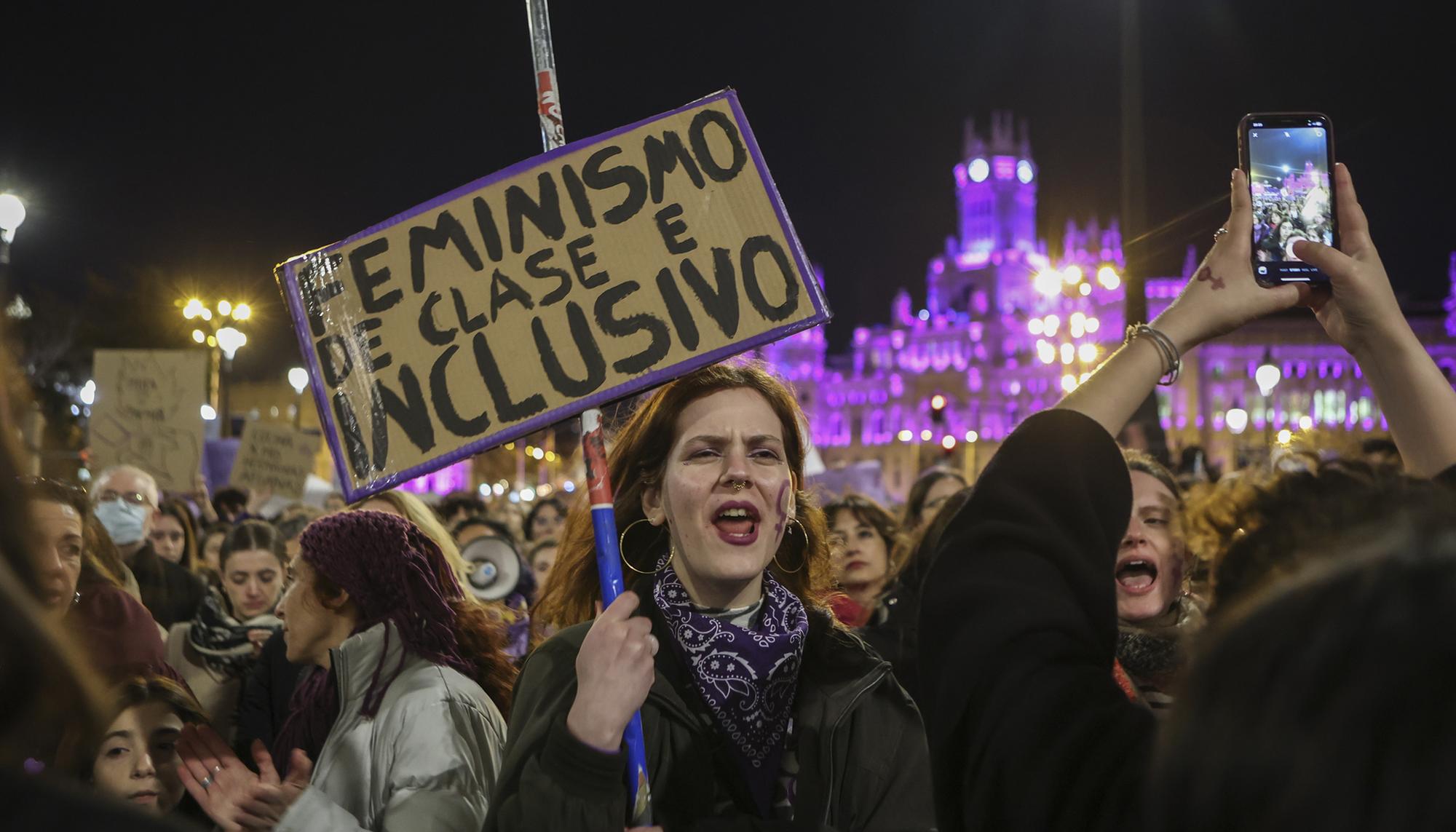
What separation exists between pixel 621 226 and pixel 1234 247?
4.41 ft

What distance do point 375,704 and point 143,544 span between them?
4.49 metres

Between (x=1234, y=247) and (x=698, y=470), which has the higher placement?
(x=1234, y=247)

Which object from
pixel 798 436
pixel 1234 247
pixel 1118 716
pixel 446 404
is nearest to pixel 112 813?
pixel 1118 716

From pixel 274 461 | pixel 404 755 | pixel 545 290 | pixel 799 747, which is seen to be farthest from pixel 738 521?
pixel 274 461

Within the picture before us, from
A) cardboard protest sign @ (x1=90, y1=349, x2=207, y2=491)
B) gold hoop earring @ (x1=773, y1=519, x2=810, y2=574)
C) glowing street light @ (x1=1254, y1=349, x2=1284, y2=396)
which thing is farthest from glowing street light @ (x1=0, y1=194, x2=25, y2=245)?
glowing street light @ (x1=1254, y1=349, x2=1284, y2=396)

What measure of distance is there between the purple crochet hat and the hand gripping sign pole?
0.71 metres

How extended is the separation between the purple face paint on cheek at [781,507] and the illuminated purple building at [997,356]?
224ft

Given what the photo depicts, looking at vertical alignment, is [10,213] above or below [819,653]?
above

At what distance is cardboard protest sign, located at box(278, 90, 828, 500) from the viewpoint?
277cm

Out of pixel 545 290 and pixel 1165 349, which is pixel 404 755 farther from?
pixel 1165 349

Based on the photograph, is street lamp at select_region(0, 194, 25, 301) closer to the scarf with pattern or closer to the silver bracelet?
the scarf with pattern

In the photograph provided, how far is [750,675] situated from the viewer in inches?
106

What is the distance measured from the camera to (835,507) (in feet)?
22.1

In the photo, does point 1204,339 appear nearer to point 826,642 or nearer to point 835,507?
point 826,642
